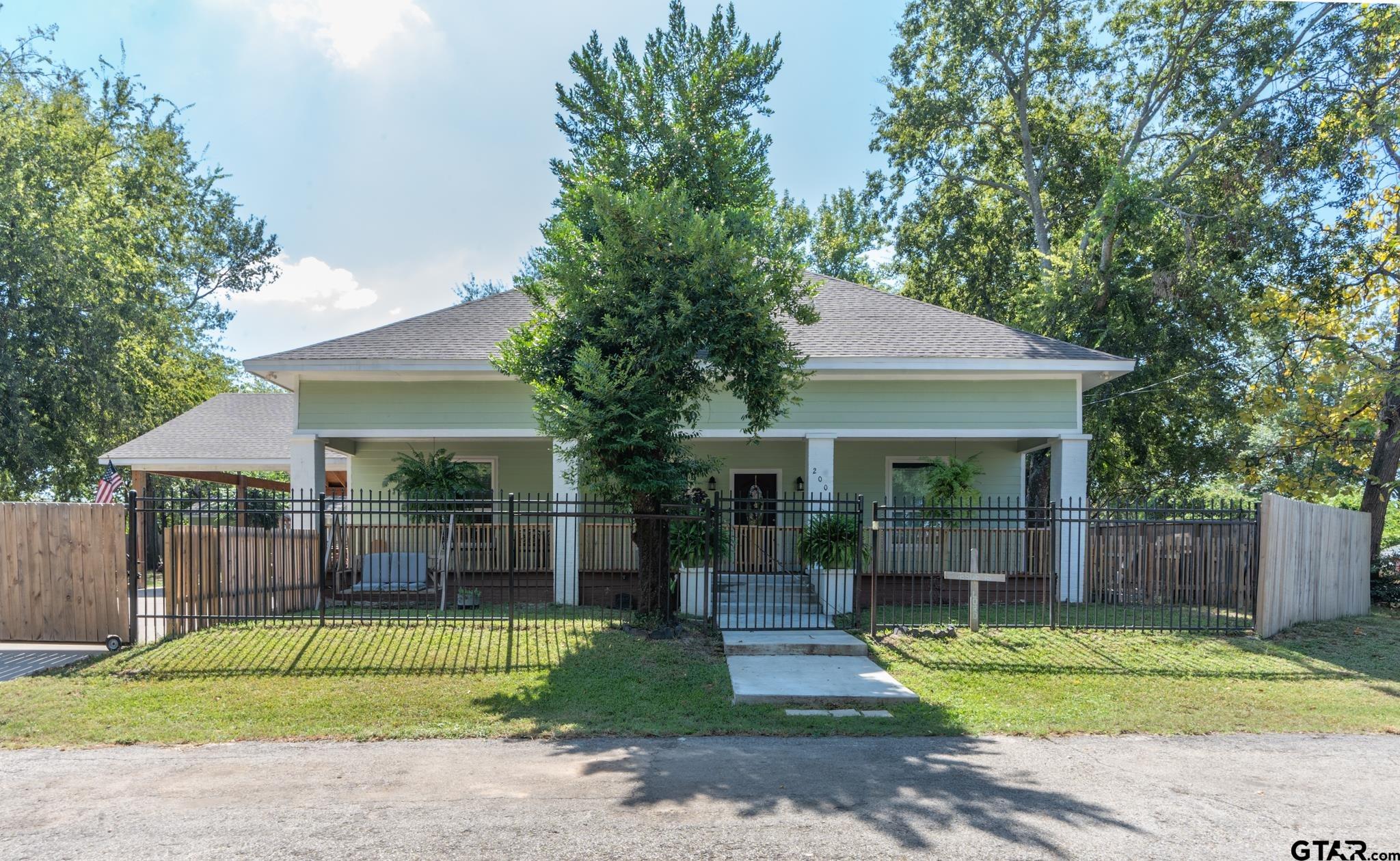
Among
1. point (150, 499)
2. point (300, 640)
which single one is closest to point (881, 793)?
point (300, 640)

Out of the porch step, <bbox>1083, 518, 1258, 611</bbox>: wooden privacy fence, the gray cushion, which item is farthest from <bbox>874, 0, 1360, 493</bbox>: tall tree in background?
the gray cushion

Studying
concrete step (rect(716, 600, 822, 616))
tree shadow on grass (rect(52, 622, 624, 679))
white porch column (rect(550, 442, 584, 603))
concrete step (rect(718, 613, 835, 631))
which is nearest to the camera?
tree shadow on grass (rect(52, 622, 624, 679))

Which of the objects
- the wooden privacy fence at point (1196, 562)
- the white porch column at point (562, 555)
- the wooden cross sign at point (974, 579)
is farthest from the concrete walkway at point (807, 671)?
the white porch column at point (562, 555)

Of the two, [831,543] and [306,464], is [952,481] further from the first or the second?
[306,464]

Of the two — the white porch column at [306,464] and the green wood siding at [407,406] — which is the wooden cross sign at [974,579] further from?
the white porch column at [306,464]

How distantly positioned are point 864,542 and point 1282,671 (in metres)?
5.58

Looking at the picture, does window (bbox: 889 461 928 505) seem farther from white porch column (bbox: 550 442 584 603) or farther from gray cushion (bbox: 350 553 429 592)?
gray cushion (bbox: 350 553 429 592)

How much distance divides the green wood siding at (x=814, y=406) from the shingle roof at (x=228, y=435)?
4.07 meters

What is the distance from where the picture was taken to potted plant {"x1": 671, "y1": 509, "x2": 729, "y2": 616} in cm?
1138

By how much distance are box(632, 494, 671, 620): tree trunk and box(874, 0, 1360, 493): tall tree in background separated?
13280 mm

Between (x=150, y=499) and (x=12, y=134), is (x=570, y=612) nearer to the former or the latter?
(x=150, y=499)

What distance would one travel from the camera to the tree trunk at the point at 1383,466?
1669 centimetres

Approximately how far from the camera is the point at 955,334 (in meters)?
14.9

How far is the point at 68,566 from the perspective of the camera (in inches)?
386
